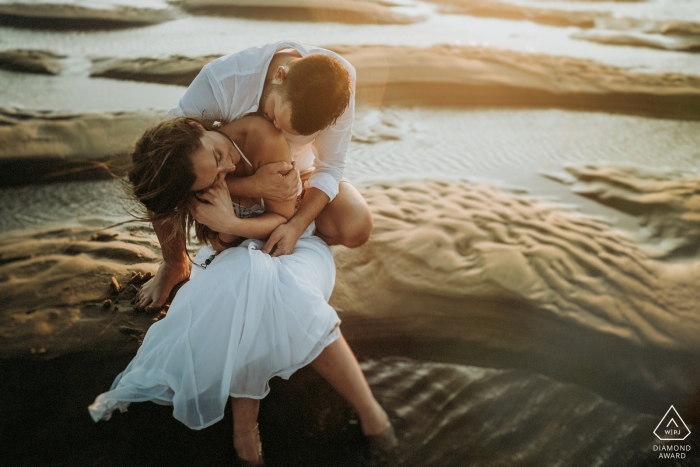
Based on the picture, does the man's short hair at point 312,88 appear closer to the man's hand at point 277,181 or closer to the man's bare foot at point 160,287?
the man's hand at point 277,181

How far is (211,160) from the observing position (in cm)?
139

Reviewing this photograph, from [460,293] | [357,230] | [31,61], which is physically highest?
[31,61]

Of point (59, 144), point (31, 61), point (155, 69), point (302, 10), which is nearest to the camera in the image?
point (59, 144)

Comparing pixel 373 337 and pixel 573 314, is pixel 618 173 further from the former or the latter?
pixel 373 337

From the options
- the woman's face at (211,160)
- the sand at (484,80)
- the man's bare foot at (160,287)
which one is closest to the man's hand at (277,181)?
the woman's face at (211,160)

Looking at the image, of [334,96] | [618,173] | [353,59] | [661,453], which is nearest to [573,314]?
[661,453]

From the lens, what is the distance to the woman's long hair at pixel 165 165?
4.36 ft

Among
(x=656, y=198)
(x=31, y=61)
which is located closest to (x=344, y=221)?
(x=656, y=198)

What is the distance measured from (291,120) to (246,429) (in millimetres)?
1055

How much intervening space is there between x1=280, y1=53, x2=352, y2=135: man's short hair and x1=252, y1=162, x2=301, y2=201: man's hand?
18cm

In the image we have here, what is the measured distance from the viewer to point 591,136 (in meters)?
4.32

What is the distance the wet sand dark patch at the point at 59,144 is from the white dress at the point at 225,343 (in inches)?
81.6

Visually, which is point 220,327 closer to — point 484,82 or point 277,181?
point 277,181

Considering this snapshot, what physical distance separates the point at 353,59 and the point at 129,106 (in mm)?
2576
